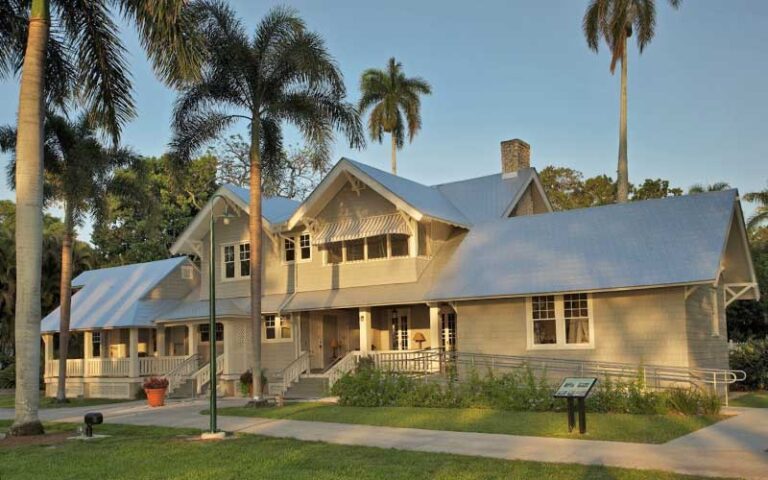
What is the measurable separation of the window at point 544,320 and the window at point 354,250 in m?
7.68

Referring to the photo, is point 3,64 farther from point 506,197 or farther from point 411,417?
point 506,197

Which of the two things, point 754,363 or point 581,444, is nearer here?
point 581,444

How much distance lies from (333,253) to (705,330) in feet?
43.0

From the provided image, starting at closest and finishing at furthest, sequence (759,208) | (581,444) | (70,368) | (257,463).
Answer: (257,463) → (581,444) → (70,368) → (759,208)

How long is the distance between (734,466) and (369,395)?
1154cm

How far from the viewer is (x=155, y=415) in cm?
2117

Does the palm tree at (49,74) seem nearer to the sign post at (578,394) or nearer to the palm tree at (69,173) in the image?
the palm tree at (69,173)

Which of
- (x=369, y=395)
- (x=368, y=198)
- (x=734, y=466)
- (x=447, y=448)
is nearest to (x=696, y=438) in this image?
(x=734, y=466)

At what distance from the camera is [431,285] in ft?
77.5

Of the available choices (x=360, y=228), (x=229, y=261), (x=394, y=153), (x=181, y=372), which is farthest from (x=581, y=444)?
(x=394, y=153)

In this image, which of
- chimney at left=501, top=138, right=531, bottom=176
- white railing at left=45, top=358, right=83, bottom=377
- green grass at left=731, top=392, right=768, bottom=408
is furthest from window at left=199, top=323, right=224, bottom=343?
green grass at left=731, top=392, right=768, bottom=408

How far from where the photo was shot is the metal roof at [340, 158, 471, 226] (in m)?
24.7

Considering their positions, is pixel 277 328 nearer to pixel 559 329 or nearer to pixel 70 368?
pixel 70 368

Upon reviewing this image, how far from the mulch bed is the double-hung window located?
13982mm
